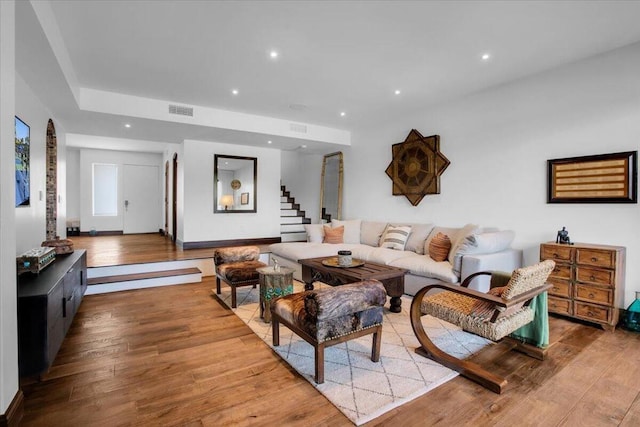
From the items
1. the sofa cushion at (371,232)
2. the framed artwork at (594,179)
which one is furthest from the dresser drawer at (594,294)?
the sofa cushion at (371,232)

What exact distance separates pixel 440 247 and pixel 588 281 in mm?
1509

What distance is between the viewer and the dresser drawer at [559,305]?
3414mm

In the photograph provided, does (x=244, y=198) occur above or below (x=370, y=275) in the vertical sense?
above

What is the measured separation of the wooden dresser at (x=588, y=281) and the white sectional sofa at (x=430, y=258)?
512mm

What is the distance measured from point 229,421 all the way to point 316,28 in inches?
125

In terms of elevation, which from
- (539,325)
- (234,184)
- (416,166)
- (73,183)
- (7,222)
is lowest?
(539,325)

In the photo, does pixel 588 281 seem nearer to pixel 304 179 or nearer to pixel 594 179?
pixel 594 179

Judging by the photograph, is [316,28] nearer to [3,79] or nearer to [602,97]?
[3,79]

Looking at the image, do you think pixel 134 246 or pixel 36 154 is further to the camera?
pixel 134 246

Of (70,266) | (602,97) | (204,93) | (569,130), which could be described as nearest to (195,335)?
(70,266)

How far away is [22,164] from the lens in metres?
3.19

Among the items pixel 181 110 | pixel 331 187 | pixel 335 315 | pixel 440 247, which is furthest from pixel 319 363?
pixel 331 187

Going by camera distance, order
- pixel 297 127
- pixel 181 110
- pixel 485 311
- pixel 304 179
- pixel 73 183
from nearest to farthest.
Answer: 1. pixel 485 311
2. pixel 181 110
3. pixel 297 127
4. pixel 304 179
5. pixel 73 183

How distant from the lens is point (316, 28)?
299 centimetres
